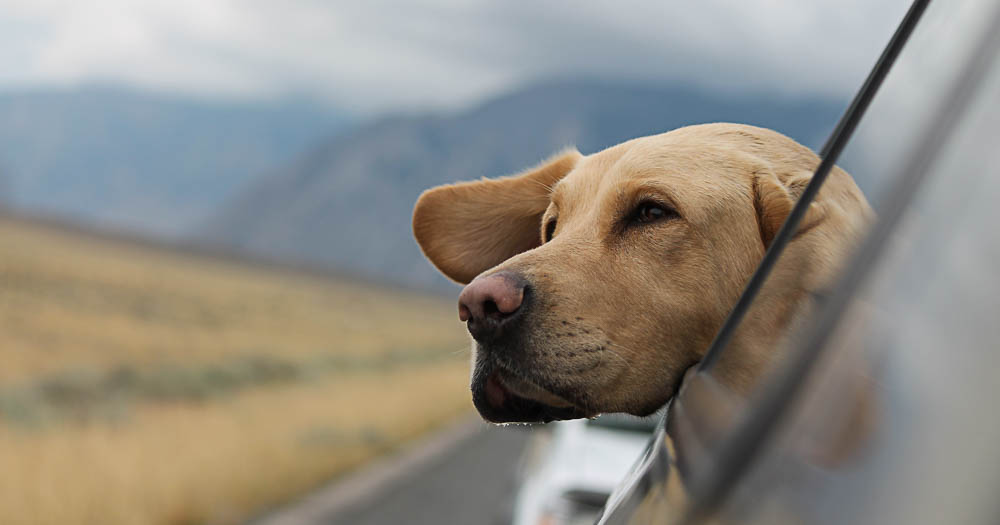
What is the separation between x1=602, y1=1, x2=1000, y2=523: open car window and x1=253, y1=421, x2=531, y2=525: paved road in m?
7.95

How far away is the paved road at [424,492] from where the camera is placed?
972 centimetres

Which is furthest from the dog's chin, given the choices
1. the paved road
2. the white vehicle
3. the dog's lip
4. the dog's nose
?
the paved road

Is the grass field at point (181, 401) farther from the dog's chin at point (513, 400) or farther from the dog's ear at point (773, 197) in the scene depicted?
the dog's ear at point (773, 197)

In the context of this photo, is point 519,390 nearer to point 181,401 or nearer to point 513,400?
point 513,400

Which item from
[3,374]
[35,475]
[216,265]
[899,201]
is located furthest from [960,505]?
[216,265]

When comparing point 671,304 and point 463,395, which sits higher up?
point 671,304

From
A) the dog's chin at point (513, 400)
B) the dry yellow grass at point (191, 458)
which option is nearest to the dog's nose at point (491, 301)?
the dog's chin at point (513, 400)

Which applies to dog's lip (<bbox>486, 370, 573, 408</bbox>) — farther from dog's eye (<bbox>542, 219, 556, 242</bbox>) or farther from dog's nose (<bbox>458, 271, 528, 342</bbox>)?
dog's eye (<bbox>542, 219, 556, 242</bbox>)

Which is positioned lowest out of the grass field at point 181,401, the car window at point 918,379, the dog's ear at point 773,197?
the grass field at point 181,401

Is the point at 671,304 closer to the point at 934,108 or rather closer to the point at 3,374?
the point at 934,108

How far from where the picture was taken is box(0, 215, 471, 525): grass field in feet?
27.6

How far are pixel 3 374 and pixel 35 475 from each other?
1096 cm

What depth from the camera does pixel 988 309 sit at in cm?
58

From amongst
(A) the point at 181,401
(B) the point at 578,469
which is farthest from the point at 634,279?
(A) the point at 181,401
